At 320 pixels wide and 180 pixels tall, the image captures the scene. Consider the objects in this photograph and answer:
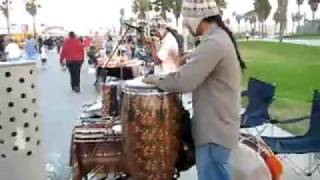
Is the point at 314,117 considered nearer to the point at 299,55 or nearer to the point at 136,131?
the point at 136,131

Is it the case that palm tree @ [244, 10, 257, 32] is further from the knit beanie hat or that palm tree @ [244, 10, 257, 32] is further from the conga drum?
the knit beanie hat

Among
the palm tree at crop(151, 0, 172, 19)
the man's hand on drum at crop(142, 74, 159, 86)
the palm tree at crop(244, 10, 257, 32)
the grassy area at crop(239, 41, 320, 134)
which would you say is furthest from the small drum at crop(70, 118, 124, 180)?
the palm tree at crop(244, 10, 257, 32)

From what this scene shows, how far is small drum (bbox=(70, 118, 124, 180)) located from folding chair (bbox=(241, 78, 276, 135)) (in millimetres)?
2571

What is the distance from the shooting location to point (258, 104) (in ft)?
25.4

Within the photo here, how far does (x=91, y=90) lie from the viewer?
17203mm

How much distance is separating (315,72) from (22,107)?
1676cm

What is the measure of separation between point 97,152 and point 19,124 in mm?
898

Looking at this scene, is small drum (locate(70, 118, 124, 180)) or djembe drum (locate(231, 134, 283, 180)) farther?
djembe drum (locate(231, 134, 283, 180))

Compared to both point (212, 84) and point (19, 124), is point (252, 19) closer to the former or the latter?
point (19, 124)

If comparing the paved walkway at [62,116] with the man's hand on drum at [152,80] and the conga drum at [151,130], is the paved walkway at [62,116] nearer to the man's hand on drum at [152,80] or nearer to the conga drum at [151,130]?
the conga drum at [151,130]

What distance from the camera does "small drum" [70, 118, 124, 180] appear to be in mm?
4766

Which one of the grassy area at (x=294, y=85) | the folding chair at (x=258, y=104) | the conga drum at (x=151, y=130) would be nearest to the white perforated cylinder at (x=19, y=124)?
the conga drum at (x=151, y=130)

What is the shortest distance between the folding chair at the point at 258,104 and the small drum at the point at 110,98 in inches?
65.3

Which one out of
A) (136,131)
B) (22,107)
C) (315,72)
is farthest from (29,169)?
(315,72)
